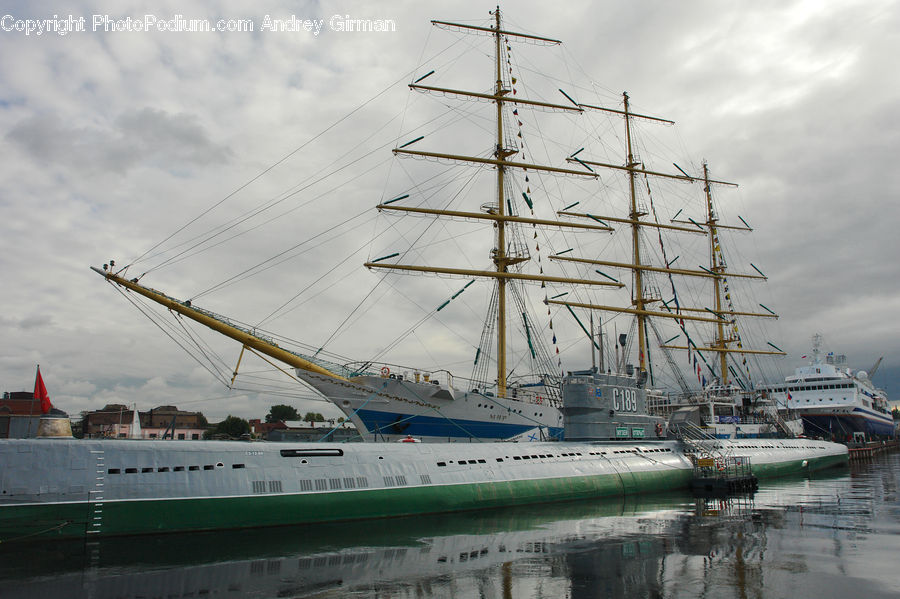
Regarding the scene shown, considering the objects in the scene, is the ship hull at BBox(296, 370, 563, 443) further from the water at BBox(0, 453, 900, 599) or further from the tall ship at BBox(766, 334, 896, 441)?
the tall ship at BBox(766, 334, 896, 441)

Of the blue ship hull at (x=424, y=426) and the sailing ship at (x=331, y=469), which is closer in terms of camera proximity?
the sailing ship at (x=331, y=469)

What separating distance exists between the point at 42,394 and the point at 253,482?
662 cm

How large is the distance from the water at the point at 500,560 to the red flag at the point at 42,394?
13.3 feet

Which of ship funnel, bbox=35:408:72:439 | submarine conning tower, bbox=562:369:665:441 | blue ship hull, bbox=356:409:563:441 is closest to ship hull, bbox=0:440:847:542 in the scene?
ship funnel, bbox=35:408:72:439

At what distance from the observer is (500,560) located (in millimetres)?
14766

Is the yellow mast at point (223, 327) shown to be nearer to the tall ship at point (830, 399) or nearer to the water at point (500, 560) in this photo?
the water at point (500, 560)

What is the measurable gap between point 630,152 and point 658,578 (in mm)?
44844

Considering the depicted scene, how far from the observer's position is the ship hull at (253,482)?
16344 millimetres

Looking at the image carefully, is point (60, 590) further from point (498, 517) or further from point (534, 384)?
point (534, 384)

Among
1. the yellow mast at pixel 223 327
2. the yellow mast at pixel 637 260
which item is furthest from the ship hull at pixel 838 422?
the yellow mast at pixel 223 327

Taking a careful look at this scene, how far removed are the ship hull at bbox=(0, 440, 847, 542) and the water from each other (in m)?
0.55

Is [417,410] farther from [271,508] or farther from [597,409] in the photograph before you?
[271,508]

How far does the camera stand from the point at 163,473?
Result: 17594 mm

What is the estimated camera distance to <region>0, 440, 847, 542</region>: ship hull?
16.3 meters
